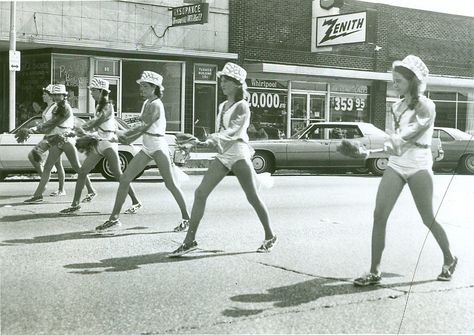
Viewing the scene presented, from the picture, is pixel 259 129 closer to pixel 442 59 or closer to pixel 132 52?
pixel 132 52

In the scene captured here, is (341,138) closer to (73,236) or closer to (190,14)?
(190,14)

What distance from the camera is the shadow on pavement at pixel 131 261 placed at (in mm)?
6289

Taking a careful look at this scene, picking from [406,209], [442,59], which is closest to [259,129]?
[442,59]

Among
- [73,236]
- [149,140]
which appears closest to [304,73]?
[149,140]

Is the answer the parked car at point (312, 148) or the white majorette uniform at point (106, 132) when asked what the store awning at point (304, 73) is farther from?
the white majorette uniform at point (106, 132)

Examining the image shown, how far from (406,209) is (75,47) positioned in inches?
532

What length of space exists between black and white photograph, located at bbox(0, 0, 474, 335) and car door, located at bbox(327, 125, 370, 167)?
0.17 feet

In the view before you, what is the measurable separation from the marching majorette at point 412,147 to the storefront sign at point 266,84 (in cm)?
1987

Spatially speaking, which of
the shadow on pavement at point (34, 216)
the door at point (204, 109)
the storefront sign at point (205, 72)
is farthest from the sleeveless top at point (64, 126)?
the storefront sign at point (205, 72)

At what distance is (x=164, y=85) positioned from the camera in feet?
78.4

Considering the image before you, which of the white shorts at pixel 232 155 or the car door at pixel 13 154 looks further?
the car door at pixel 13 154

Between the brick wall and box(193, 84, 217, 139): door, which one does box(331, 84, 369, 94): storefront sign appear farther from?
box(193, 84, 217, 139): door

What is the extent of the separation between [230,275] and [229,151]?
1.35 m

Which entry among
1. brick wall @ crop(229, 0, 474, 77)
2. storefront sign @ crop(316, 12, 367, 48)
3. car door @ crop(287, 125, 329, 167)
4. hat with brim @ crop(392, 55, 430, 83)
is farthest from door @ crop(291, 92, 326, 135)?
hat with brim @ crop(392, 55, 430, 83)
